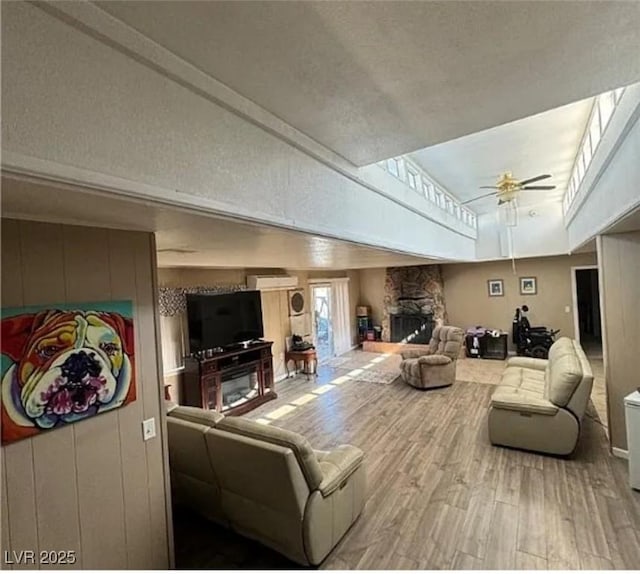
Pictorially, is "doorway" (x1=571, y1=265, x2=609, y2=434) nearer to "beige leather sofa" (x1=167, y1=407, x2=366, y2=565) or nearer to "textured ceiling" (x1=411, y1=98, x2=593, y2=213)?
"textured ceiling" (x1=411, y1=98, x2=593, y2=213)

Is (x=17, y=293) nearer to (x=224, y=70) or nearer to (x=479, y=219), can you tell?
(x=224, y=70)

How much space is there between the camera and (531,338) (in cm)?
812

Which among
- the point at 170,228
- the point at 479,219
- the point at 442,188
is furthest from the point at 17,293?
the point at 479,219

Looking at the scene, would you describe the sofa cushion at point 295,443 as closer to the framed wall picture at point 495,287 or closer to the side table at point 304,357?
the side table at point 304,357

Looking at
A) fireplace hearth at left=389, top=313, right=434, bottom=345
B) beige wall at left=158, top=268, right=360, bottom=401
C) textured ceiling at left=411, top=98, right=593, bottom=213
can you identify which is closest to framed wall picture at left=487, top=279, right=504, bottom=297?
fireplace hearth at left=389, top=313, right=434, bottom=345

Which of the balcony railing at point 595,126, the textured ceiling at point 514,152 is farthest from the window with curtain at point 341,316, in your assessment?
the balcony railing at point 595,126

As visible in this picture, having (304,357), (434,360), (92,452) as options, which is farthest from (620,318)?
(304,357)

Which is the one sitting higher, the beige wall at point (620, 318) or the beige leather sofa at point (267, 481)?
the beige wall at point (620, 318)

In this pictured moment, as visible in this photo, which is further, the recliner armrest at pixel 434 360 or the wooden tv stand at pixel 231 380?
the recliner armrest at pixel 434 360

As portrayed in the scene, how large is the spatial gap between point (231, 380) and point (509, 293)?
731 centimetres

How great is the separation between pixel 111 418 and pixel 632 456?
13.5 feet

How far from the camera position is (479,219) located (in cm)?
873

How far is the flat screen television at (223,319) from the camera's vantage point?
5.36m

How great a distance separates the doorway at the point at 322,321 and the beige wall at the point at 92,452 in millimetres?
6637
